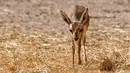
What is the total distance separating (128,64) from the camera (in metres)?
10.5

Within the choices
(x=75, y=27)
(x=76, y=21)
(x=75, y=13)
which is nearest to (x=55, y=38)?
(x=75, y=13)

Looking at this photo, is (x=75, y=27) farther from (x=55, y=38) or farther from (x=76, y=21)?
(x=55, y=38)

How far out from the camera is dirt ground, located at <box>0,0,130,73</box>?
1048 cm

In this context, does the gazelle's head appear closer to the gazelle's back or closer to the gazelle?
the gazelle

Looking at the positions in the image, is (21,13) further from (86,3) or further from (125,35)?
(125,35)

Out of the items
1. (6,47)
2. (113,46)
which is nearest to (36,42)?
(6,47)

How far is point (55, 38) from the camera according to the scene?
47.7 ft

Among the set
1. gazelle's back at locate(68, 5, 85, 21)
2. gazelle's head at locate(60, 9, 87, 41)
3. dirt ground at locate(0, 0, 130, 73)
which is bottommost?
dirt ground at locate(0, 0, 130, 73)

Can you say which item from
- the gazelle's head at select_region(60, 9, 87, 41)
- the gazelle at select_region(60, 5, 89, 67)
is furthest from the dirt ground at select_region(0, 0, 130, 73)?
the gazelle's head at select_region(60, 9, 87, 41)

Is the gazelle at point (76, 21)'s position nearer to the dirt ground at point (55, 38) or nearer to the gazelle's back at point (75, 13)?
the gazelle's back at point (75, 13)

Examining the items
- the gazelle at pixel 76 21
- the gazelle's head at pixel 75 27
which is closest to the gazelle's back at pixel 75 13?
the gazelle at pixel 76 21

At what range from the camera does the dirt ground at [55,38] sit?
10480mm

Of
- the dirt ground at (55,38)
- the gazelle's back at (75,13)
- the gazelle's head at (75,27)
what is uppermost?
the gazelle's back at (75,13)

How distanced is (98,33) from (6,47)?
3690 mm
